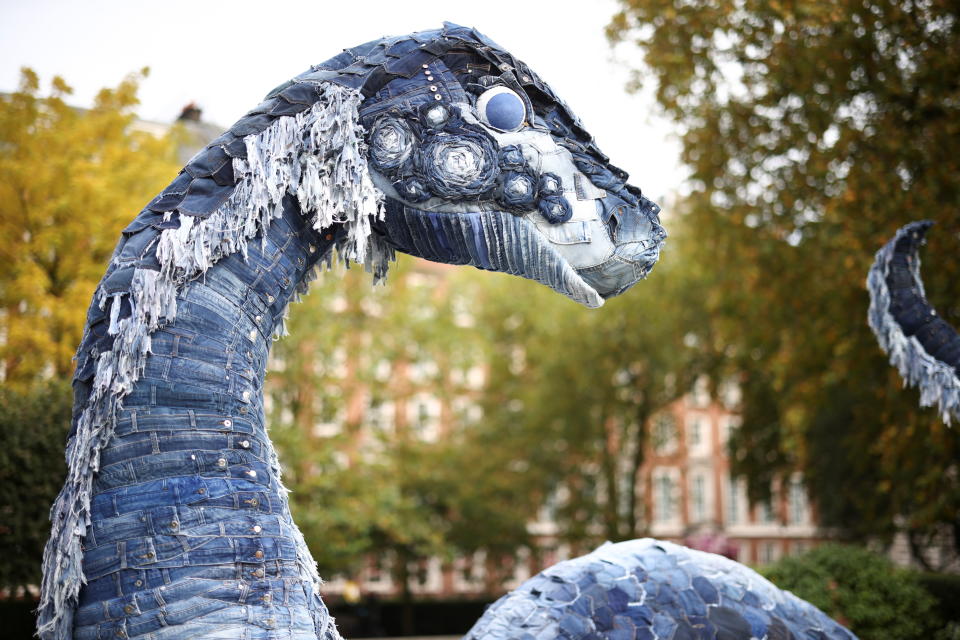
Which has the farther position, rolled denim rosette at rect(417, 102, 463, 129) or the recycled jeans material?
rolled denim rosette at rect(417, 102, 463, 129)

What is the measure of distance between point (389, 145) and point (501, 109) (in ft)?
0.83

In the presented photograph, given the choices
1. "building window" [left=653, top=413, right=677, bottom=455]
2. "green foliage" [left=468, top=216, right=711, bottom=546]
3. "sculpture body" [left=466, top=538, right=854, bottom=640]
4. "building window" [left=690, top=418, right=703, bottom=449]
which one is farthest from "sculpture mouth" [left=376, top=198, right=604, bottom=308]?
"building window" [left=690, top=418, right=703, bottom=449]

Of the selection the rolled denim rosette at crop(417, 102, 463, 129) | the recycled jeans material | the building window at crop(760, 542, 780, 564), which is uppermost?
the rolled denim rosette at crop(417, 102, 463, 129)

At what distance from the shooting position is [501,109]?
193cm

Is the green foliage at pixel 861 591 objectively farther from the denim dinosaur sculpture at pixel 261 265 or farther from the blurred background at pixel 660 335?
the denim dinosaur sculpture at pixel 261 265

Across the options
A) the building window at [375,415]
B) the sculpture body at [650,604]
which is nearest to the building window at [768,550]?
the building window at [375,415]

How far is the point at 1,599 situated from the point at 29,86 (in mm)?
6309

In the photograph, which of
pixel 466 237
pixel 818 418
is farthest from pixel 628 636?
pixel 818 418

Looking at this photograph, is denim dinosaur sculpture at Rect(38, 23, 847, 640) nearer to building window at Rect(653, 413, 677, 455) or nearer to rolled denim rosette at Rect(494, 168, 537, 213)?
rolled denim rosette at Rect(494, 168, 537, 213)

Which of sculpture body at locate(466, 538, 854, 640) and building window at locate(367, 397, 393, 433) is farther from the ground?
building window at locate(367, 397, 393, 433)

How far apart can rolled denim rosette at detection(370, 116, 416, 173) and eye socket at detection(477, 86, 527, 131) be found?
0.18m

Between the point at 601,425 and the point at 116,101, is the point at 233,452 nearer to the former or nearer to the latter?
the point at 116,101

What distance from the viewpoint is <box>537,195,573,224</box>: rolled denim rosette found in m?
1.92

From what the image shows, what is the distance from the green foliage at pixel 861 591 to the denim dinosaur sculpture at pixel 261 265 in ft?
20.8
